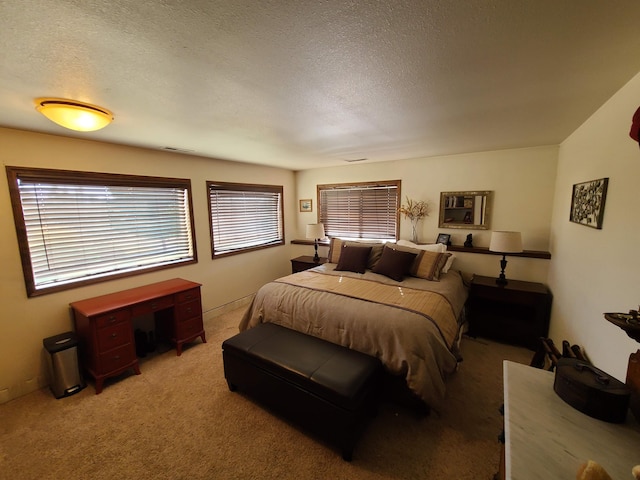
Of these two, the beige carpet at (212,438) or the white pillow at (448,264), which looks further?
the white pillow at (448,264)

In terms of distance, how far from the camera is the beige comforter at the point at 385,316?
1901 mm

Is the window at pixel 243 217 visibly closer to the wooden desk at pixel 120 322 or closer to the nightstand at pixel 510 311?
the wooden desk at pixel 120 322

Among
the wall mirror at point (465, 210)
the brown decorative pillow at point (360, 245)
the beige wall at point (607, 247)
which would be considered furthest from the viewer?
the brown decorative pillow at point (360, 245)

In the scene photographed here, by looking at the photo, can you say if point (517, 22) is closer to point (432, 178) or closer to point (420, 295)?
point (420, 295)

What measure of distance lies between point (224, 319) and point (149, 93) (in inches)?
117

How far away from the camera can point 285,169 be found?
189 inches

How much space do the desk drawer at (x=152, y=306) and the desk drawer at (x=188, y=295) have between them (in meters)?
0.08

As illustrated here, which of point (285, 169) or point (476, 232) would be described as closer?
point (476, 232)

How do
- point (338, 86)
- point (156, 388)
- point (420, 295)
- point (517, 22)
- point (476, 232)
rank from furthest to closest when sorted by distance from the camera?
point (476, 232)
point (420, 295)
point (156, 388)
point (338, 86)
point (517, 22)

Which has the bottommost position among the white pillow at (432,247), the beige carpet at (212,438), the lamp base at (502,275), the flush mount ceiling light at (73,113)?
the beige carpet at (212,438)

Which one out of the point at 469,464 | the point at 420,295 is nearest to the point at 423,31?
the point at 420,295

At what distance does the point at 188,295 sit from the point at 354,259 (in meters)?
2.09

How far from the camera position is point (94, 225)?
2.62 metres

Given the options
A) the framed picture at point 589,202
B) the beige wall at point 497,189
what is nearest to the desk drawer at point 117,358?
the beige wall at point 497,189
